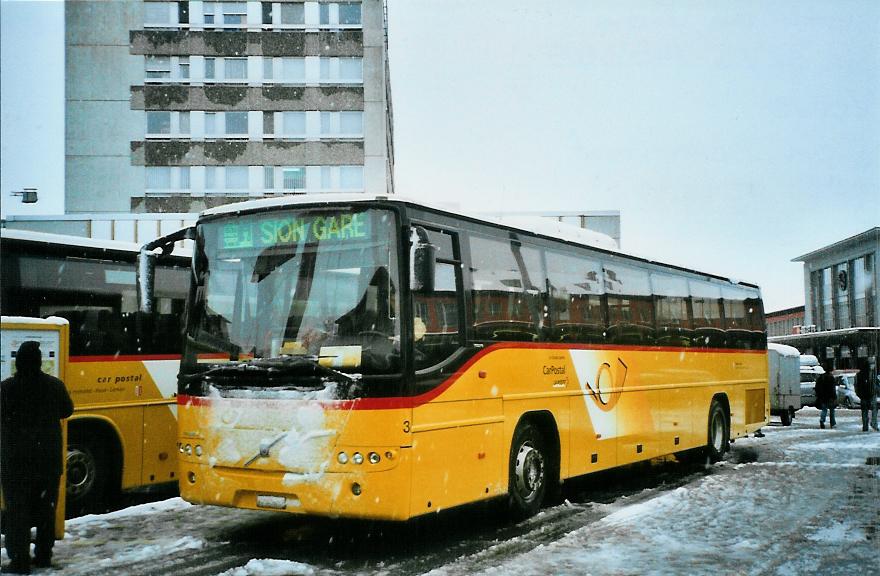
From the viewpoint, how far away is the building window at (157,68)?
182 ft

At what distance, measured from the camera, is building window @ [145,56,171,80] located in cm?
5534

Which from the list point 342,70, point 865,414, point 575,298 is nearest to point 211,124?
point 342,70

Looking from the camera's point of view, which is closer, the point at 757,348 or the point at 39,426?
the point at 39,426

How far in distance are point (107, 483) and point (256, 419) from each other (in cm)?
346

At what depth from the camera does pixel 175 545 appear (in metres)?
8.66

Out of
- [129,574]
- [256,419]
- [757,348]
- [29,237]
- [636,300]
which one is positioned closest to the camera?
[129,574]

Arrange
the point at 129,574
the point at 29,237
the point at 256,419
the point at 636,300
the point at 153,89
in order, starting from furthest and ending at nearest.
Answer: the point at 153,89, the point at 636,300, the point at 29,237, the point at 256,419, the point at 129,574

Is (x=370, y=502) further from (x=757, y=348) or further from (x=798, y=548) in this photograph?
(x=757, y=348)

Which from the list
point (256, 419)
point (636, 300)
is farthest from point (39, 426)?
point (636, 300)

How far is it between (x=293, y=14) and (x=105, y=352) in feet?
160

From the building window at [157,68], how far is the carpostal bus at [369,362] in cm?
4924

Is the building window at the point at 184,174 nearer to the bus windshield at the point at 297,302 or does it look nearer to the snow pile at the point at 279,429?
the bus windshield at the point at 297,302

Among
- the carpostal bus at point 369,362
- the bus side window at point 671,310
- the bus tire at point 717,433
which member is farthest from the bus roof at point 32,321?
the bus tire at point 717,433

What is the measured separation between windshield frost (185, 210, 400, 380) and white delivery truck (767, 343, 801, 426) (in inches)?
860
